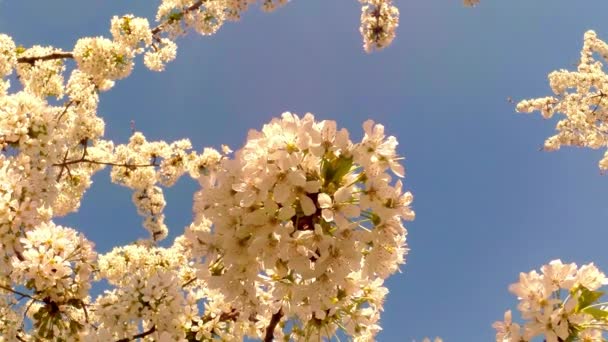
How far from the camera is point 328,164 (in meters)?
3.04

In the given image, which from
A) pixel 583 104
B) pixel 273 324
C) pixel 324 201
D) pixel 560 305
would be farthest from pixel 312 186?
pixel 583 104

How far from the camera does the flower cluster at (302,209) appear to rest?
2.87 metres

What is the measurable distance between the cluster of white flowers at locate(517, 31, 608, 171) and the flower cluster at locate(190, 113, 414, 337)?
1876 cm

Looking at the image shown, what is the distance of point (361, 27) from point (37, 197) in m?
9.90

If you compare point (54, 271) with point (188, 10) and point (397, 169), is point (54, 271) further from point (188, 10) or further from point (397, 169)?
point (188, 10)

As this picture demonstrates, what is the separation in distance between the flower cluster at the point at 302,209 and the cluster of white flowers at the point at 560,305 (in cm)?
91

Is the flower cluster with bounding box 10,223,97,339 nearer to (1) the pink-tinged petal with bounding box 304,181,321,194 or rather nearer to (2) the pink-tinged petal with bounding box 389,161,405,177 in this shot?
(1) the pink-tinged petal with bounding box 304,181,321,194

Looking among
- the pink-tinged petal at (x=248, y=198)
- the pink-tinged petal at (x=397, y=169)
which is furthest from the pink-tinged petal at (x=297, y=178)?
the pink-tinged petal at (x=397, y=169)

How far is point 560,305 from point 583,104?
19027mm

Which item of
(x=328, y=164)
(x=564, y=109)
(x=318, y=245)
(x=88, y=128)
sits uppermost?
(x=564, y=109)

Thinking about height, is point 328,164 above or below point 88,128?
below

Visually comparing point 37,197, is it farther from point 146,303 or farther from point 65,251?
point 146,303

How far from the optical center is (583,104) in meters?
19.4

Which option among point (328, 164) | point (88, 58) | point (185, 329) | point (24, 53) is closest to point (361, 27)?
point (88, 58)
